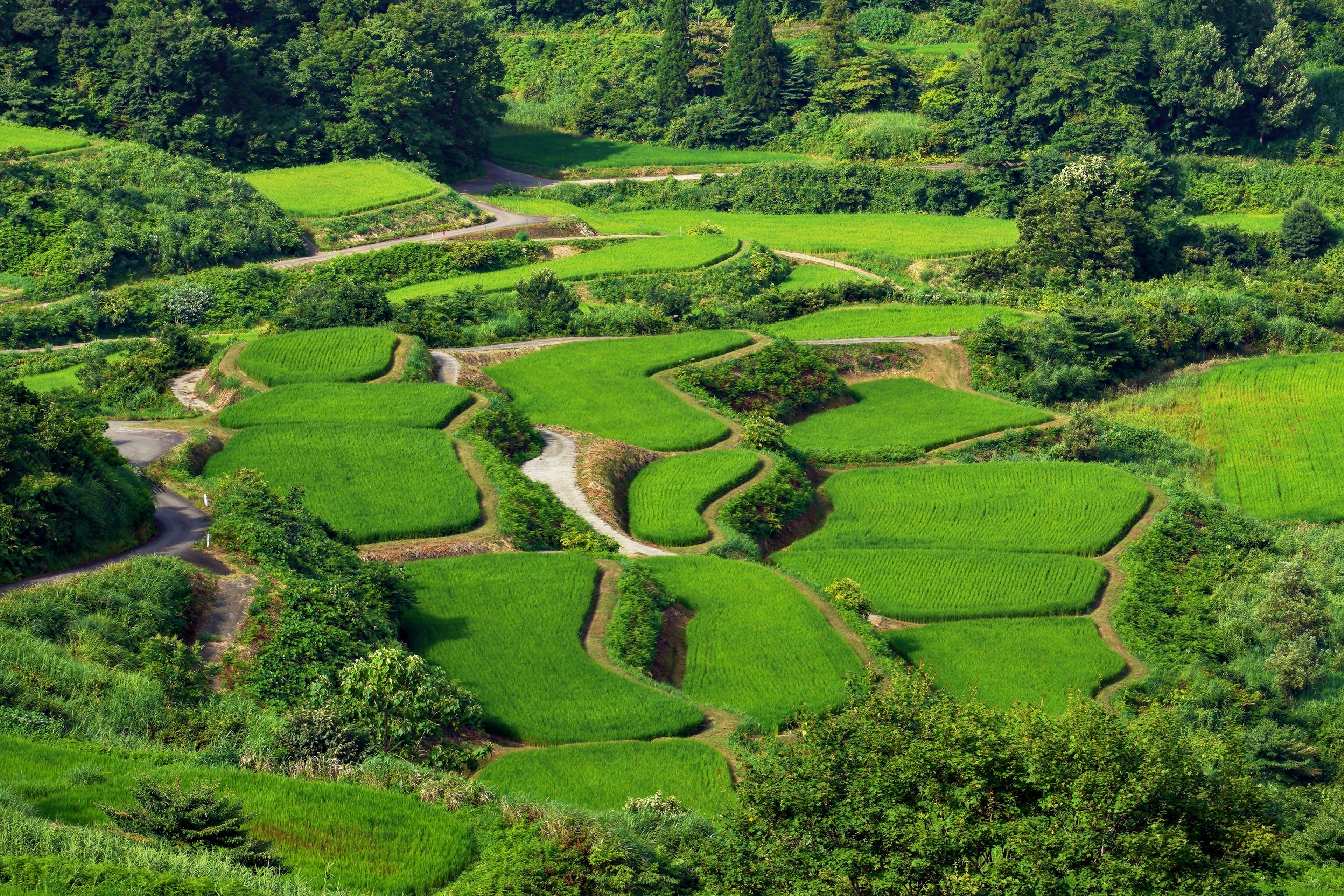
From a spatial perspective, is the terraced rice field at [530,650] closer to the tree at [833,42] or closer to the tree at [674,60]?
the tree at [674,60]

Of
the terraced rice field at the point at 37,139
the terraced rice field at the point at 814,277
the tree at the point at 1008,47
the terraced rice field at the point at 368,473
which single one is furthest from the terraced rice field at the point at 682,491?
the tree at the point at 1008,47

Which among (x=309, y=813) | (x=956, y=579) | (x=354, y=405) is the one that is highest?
(x=309, y=813)

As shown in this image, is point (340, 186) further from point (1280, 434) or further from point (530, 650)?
point (530, 650)

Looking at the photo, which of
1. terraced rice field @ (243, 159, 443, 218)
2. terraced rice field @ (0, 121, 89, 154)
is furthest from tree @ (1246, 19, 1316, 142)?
terraced rice field @ (0, 121, 89, 154)

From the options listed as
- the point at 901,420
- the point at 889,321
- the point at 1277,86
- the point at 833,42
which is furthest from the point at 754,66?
the point at 901,420

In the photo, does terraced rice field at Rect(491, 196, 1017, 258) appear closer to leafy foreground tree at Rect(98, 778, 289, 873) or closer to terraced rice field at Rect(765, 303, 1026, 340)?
terraced rice field at Rect(765, 303, 1026, 340)
